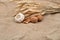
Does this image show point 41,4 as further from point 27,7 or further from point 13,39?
point 13,39

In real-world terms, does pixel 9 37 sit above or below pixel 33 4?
below

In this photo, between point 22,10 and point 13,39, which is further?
point 22,10

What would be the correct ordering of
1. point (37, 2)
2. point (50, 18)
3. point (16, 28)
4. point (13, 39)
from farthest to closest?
point (37, 2) < point (50, 18) < point (16, 28) < point (13, 39)

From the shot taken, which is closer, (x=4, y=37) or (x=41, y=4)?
(x=4, y=37)

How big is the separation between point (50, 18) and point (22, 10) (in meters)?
0.29

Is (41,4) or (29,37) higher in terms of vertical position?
(41,4)

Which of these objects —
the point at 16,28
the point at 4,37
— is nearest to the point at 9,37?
the point at 4,37

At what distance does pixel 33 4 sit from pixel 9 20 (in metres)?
0.30

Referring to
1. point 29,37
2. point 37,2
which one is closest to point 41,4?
point 37,2

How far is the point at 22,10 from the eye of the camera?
138cm

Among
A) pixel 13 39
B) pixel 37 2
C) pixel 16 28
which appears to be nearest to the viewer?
pixel 13 39

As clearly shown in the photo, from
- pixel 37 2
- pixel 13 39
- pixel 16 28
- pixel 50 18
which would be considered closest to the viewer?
pixel 13 39

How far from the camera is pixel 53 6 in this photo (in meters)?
1.40

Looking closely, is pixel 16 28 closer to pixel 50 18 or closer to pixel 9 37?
pixel 9 37
